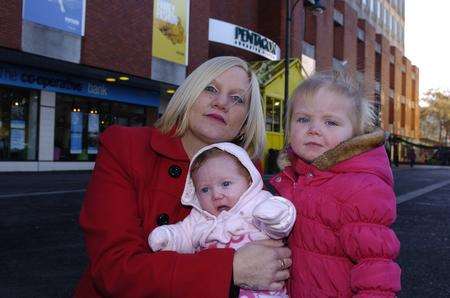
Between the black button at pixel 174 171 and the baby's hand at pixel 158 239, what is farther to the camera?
the black button at pixel 174 171

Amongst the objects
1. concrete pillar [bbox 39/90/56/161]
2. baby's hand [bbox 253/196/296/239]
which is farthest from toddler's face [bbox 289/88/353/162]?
concrete pillar [bbox 39/90/56/161]

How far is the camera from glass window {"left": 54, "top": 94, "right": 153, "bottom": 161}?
2077cm

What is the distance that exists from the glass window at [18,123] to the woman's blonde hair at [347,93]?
17.8m

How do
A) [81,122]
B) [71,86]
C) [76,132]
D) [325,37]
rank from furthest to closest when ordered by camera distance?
[325,37], [81,122], [76,132], [71,86]

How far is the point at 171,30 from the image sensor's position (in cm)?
2216

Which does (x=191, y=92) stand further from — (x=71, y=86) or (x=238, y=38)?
(x=238, y=38)

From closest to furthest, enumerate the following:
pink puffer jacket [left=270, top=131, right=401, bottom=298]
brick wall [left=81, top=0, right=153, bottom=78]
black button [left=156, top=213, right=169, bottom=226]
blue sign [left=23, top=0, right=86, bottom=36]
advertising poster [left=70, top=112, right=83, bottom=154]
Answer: pink puffer jacket [left=270, top=131, right=401, bottom=298]
black button [left=156, top=213, right=169, bottom=226]
blue sign [left=23, top=0, right=86, bottom=36]
brick wall [left=81, top=0, right=153, bottom=78]
advertising poster [left=70, top=112, right=83, bottom=154]

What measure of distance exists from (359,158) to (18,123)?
741 inches

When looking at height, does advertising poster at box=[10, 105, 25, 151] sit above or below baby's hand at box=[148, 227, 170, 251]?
above

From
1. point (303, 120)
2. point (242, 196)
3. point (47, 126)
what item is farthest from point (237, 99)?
point (47, 126)

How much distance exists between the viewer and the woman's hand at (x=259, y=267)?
197cm

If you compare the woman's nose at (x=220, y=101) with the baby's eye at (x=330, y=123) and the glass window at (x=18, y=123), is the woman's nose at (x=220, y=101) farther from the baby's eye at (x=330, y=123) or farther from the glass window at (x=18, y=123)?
the glass window at (x=18, y=123)

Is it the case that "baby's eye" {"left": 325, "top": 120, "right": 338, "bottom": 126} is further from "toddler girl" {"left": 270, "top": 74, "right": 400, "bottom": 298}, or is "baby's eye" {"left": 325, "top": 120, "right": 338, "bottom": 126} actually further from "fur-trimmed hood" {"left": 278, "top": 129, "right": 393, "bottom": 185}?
"fur-trimmed hood" {"left": 278, "top": 129, "right": 393, "bottom": 185}

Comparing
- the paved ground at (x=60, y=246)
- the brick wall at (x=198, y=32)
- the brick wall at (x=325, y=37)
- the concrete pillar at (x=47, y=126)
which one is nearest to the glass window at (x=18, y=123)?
the concrete pillar at (x=47, y=126)
